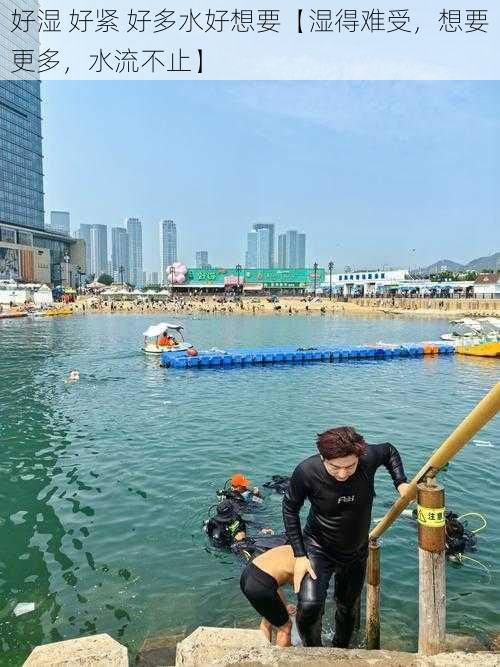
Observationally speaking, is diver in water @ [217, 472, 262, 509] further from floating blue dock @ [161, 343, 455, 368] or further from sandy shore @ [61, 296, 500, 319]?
sandy shore @ [61, 296, 500, 319]

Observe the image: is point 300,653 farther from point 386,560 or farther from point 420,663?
point 386,560

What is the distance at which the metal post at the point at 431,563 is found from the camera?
183 inches

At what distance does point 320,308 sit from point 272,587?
123 meters

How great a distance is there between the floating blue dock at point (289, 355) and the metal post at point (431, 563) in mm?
33541

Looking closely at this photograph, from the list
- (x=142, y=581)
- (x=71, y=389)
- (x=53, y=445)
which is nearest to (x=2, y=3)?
(x=71, y=389)

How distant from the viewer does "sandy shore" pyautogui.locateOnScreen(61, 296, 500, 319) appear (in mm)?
112875

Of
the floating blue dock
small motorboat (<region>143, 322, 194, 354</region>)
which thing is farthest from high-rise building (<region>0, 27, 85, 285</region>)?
the floating blue dock

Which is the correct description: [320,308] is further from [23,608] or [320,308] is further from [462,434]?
[462,434]

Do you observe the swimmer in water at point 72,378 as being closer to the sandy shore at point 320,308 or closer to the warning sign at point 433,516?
the warning sign at point 433,516

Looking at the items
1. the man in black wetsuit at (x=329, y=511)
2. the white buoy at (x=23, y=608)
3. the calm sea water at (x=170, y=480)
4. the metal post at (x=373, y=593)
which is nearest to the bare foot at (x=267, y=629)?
the man in black wetsuit at (x=329, y=511)

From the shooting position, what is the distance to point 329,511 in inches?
201

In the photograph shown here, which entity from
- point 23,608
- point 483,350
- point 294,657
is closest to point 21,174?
point 483,350

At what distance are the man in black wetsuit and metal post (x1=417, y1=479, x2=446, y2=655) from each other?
0.52 meters

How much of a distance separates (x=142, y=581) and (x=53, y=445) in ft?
33.3
